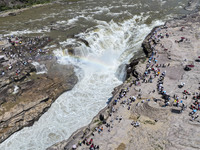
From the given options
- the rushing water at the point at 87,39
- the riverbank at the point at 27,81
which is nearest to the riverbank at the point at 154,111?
the rushing water at the point at 87,39

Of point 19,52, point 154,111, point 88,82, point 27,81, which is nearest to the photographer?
point 154,111

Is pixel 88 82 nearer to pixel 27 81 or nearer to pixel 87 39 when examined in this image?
pixel 27 81

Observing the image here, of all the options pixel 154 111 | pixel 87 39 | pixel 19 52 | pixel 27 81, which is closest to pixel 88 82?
pixel 27 81

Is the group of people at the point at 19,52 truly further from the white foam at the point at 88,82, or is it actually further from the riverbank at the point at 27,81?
the white foam at the point at 88,82

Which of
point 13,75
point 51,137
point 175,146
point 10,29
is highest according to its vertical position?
point 10,29

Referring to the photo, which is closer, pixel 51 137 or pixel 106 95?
pixel 51 137

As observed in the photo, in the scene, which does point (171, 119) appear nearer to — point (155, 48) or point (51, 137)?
point (51, 137)

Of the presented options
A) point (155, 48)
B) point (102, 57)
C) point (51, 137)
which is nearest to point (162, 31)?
point (155, 48)
